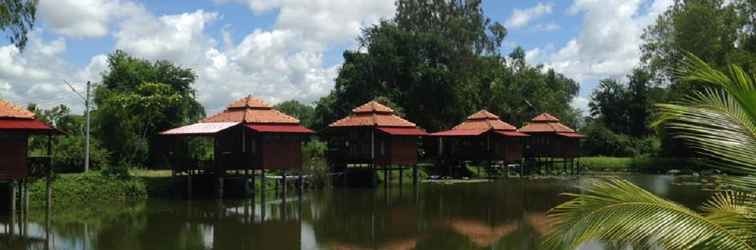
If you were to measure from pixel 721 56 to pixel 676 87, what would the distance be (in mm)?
4224

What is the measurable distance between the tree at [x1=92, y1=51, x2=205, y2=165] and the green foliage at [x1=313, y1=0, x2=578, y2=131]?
1159 centimetres

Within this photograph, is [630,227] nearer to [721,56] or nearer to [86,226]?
[86,226]

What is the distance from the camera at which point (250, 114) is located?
27375 millimetres

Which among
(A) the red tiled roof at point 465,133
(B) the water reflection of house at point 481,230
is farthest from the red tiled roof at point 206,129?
(A) the red tiled roof at point 465,133

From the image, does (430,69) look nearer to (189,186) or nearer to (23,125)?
(189,186)

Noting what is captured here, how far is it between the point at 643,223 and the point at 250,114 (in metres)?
23.8

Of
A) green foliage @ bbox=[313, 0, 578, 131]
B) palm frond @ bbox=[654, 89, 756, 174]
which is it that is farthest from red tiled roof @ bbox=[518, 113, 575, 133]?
palm frond @ bbox=[654, 89, 756, 174]

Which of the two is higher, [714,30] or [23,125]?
[714,30]

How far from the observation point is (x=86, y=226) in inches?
757

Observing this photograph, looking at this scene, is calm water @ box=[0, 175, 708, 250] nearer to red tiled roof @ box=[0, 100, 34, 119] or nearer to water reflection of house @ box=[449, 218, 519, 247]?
water reflection of house @ box=[449, 218, 519, 247]

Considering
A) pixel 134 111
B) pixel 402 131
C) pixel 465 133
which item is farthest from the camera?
pixel 465 133

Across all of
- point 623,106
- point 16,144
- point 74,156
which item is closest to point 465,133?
point 74,156

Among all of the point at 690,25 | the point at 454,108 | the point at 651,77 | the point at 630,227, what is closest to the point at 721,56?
Answer: the point at 690,25

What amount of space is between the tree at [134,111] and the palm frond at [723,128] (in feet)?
92.5
